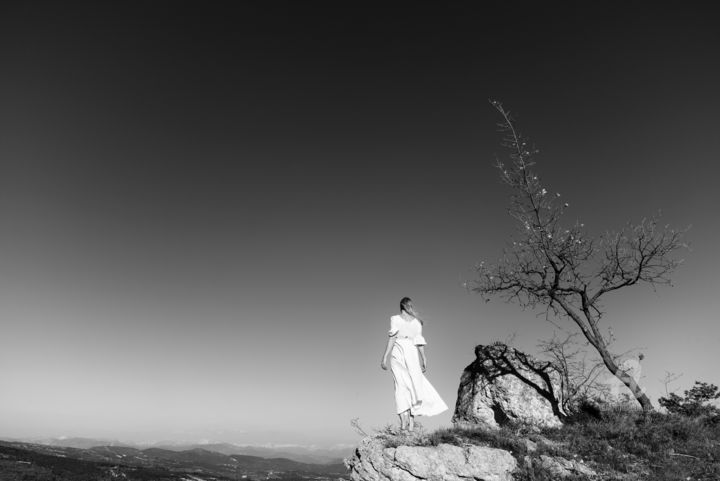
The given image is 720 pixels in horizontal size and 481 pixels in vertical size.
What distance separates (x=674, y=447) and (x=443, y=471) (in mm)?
7228

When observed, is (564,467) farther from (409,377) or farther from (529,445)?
(409,377)

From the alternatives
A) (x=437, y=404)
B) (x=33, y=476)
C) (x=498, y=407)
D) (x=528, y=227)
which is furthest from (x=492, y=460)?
(x=33, y=476)

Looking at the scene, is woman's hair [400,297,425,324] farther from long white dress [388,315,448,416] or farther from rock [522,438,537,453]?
rock [522,438,537,453]

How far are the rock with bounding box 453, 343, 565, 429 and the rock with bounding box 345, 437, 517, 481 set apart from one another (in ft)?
13.8

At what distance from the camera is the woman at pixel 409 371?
514 inches

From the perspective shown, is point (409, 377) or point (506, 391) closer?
point (409, 377)

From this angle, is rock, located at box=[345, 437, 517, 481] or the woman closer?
rock, located at box=[345, 437, 517, 481]

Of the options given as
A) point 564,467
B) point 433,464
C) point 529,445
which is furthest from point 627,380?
point 433,464

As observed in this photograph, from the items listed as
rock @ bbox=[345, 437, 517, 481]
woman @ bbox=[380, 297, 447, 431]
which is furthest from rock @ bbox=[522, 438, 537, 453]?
woman @ bbox=[380, 297, 447, 431]

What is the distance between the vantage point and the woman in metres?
13.1

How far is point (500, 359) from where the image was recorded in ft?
A: 53.9

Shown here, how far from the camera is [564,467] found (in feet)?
33.4

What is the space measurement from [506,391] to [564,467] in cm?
519

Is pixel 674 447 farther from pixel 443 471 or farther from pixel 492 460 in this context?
pixel 443 471
